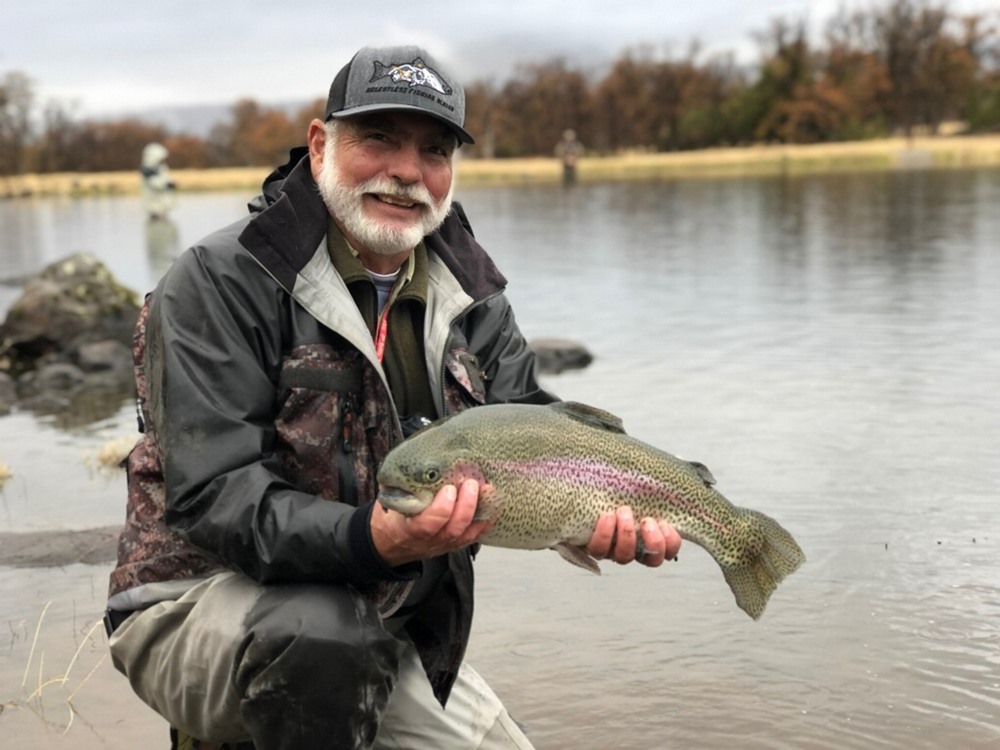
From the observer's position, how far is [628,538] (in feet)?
11.1

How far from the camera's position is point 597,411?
3.55m

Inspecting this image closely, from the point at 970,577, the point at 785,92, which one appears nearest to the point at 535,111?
the point at 785,92

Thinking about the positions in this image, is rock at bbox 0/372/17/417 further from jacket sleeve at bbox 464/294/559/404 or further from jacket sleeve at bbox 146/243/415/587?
jacket sleeve at bbox 146/243/415/587

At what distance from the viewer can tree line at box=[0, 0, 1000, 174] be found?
84.4 metres

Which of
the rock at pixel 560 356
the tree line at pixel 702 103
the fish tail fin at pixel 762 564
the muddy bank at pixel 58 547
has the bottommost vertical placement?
the muddy bank at pixel 58 547

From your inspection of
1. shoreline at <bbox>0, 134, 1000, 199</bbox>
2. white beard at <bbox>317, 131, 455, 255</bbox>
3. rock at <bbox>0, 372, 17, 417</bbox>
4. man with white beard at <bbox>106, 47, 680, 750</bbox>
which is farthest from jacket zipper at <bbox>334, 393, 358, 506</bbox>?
shoreline at <bbox>0, 134, 1000, 199</bbox>

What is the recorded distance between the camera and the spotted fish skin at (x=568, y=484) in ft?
10.3

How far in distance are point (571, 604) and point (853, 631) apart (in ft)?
3.97

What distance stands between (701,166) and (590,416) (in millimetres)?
A: 68671

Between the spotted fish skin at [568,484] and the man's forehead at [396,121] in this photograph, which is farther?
the man's forehead at [396,121]

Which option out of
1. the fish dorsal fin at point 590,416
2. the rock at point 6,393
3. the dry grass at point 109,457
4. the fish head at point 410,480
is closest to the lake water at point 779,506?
the dry grass at point 109,457

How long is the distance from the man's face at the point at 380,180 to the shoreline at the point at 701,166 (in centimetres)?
5389

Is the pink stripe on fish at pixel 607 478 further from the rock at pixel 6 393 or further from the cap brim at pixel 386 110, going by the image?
the rock at pixel 6 393

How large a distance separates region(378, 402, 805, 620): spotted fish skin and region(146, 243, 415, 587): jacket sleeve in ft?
0.77
